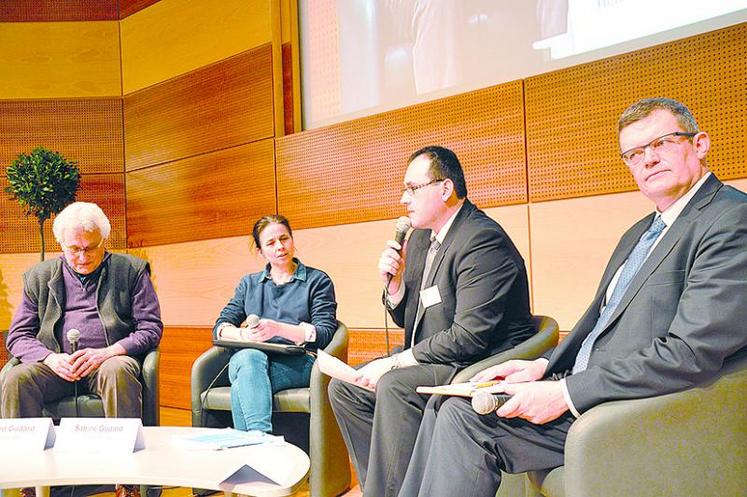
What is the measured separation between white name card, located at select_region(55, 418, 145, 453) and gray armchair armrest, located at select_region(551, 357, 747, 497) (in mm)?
1289

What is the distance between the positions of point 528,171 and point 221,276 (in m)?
2.44

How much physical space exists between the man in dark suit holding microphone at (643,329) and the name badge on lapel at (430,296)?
532 mm

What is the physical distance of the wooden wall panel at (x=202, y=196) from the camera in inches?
199

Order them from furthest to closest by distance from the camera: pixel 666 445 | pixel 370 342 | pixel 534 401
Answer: pixel 370 342 → pixel 534 401 → pixel 666 445

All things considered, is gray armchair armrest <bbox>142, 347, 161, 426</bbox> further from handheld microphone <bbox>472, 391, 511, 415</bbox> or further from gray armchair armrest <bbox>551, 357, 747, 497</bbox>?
gray armchair armrest <bbox>551, 357, 747, 497</bbox>

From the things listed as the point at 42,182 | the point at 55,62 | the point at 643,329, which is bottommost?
the point at 643,329

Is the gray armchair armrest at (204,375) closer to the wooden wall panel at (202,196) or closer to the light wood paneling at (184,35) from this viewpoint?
the wooden wall panel at (202,196)

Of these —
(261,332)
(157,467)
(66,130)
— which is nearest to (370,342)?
(261,332)

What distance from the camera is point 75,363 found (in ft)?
10.9

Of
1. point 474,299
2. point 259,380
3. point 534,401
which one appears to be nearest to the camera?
point 534,401

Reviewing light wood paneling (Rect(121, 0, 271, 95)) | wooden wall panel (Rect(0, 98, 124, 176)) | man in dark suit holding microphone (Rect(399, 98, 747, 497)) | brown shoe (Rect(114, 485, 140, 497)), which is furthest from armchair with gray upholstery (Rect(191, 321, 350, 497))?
wooden wall panel (Rect(0, 98, 124, 176))

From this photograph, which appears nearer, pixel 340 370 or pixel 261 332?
pixel 340 370

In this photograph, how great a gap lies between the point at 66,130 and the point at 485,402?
16.3 ft

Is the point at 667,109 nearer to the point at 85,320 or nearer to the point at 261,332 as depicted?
the point at 261,332
